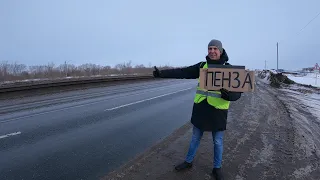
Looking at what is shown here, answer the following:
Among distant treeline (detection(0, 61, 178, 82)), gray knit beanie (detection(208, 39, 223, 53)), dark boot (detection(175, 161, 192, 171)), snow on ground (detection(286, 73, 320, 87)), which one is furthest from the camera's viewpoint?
snow on ground (detection(286, 73, 320, 87))

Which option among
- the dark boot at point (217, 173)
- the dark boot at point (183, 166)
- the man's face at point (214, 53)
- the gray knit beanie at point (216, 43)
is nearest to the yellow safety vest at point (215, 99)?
the man's face at point (214, 53)

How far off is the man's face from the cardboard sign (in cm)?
21

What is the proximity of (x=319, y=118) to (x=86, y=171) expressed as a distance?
→ 8493 millimetres

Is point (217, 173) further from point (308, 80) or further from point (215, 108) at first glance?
point (308, 80)

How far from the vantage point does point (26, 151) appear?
530 centimetres

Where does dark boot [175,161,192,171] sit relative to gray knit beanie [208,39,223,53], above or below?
below

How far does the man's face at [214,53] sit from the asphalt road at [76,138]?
8.08ft

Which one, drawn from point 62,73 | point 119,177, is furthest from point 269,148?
point 62,73

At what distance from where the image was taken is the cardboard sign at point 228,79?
4.22 m

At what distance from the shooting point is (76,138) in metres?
6.25

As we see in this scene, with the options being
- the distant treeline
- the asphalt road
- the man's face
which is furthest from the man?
the distant treeline

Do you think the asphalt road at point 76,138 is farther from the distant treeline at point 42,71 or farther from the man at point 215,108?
the distant treeline at point 42,71

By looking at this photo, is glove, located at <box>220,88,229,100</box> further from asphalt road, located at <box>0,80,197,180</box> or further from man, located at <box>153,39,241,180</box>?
asphalt road, located at <box>0,80,197,180</box>

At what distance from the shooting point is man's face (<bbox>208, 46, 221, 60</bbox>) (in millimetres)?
4215
